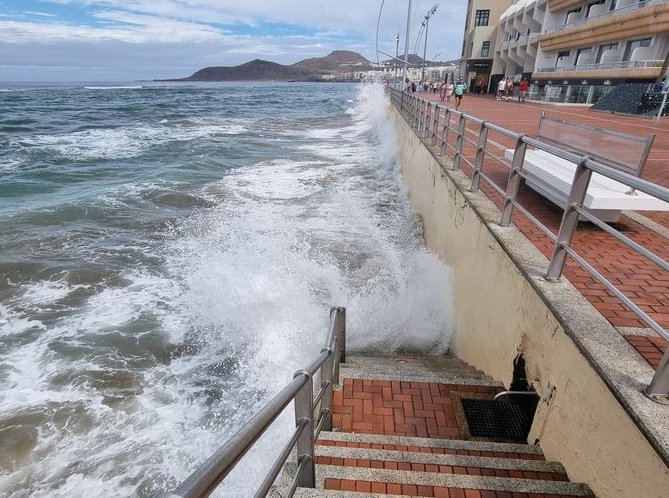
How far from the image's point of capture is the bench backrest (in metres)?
4.54

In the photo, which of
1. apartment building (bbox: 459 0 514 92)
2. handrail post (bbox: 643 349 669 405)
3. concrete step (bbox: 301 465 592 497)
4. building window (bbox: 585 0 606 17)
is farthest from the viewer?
apartment building (bbox: 459 0 514 92)

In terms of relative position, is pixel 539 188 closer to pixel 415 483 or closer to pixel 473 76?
pixel 415 483

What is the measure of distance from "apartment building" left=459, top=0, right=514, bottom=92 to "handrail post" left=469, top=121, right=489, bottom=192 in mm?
53107

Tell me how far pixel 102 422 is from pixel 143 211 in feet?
27.9

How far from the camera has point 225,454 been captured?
114 cm

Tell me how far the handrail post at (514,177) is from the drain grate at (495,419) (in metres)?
1.95

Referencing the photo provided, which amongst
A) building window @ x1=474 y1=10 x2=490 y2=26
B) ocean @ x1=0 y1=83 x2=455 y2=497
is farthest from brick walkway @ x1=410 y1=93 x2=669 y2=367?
building window @ x1=474 y1=10 x2=490 y2=26

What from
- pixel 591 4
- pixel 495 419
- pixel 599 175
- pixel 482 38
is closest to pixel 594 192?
pixel 599 175

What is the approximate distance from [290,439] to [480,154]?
4.73m

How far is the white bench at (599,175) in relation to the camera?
4.05 m

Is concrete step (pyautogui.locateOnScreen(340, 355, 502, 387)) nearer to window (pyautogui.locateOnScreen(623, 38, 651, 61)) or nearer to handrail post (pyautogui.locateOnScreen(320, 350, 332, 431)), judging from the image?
handrail post (pyautogui.locateOnScreen(320, 350, 332, 431))

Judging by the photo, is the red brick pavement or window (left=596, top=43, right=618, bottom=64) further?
window (left=596, top=43, right=618, bottom=64)

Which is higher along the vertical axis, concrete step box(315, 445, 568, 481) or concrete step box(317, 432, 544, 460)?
concrete step box(315, 445, 568, 481)

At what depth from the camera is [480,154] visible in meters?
5.48
